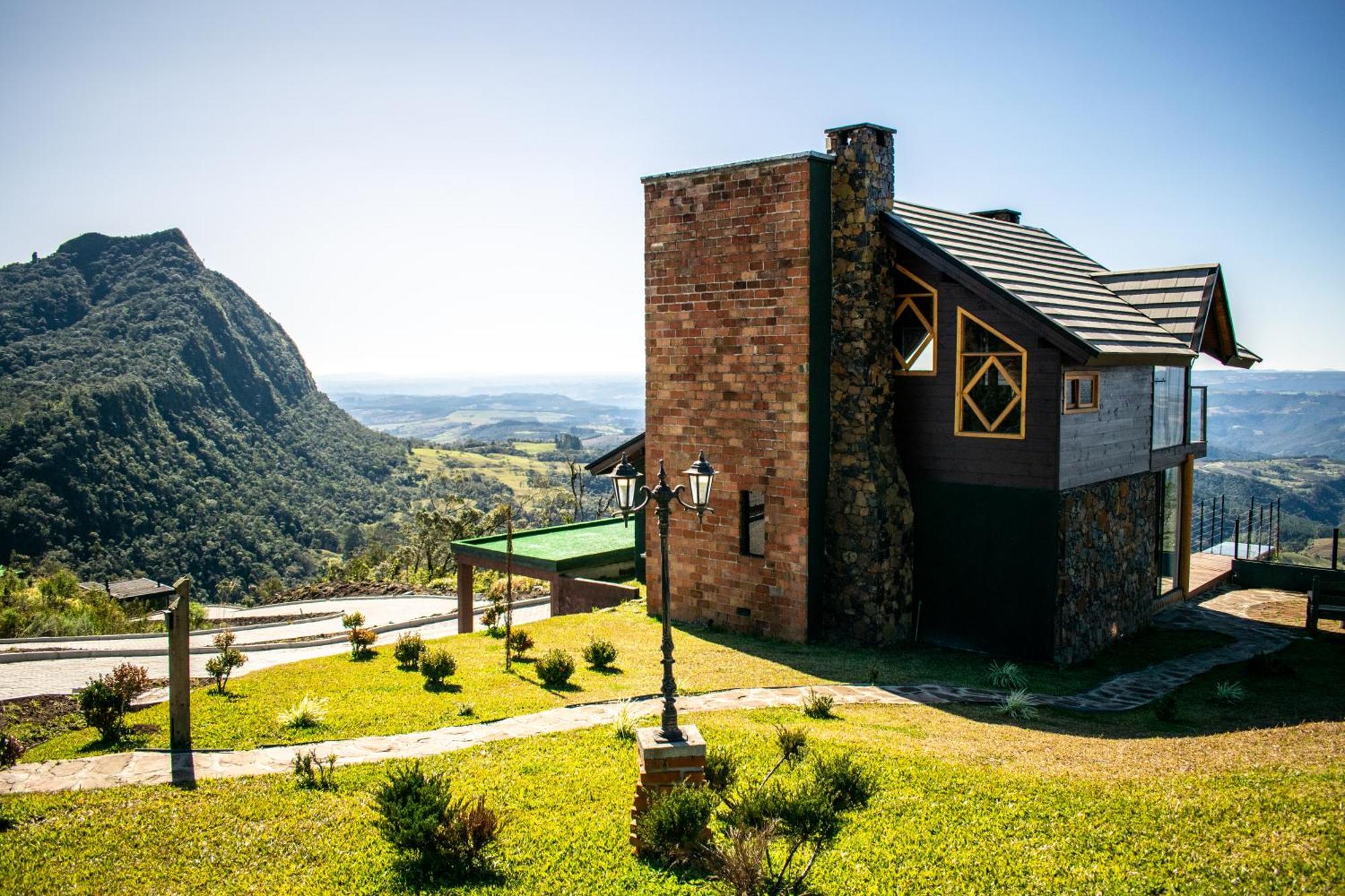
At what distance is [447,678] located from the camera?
1300 cm

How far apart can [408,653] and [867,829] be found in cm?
918

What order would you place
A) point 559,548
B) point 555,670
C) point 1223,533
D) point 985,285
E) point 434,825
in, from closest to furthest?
point 434,825
point 555,670
point 985,285
point 559,548
point 1223,533

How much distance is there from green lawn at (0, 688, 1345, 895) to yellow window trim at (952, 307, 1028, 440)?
18.5 ft

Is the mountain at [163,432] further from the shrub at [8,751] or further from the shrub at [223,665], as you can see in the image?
the shrub at [8,751]

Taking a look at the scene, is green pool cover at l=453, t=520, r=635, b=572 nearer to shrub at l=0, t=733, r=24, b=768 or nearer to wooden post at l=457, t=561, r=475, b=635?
wooden post at l=457, t=561, r=475, b=635

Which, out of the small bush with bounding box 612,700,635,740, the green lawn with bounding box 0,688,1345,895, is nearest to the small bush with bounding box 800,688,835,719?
the green lawn with bounding box 0,688,1345,895

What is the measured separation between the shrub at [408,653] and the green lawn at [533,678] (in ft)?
0.79

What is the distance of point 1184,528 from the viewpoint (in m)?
18.9

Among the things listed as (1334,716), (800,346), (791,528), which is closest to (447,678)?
(791,528)

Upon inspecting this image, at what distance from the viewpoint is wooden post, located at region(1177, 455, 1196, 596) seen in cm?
1872

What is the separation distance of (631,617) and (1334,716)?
1090 cm

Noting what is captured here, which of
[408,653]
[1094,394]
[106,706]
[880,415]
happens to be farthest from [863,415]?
[106,706]

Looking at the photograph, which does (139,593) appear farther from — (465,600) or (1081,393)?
(1081,393)

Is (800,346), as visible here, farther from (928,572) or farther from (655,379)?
(928,572)
